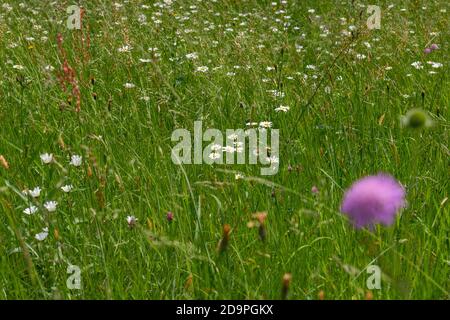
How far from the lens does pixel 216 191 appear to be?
6.48ft

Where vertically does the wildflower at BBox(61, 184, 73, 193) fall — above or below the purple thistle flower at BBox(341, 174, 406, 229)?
below

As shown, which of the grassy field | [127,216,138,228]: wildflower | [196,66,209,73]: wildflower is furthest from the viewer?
[196,66,209,73]: wildflower

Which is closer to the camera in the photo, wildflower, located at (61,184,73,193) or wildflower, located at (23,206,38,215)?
wildflower, located at (23,206,38,215)

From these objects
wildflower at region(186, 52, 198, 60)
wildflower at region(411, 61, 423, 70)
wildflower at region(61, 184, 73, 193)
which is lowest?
wildflower at region(61, 184, 73, 193)

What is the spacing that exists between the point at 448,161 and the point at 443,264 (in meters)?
0.65

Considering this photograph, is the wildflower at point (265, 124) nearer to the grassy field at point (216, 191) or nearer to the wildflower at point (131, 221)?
the grassy field at point (216, 191)

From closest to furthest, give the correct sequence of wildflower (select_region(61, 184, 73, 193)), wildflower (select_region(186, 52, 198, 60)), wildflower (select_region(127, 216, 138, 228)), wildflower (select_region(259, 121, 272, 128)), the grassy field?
the grassy field → wildflower (select_region(127, 216, 138, 228)) → wildflower (select_region(61, 184, 73, 193)) → wildflower (select_region(259, 121, 272, 128)) → wildflower (select_region(186, 52, 198, 60))

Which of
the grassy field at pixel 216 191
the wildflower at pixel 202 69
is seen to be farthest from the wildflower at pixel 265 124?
the wildflower at pixel 202 69

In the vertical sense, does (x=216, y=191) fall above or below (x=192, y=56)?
below

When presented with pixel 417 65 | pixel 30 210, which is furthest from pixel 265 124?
pixel 417 65

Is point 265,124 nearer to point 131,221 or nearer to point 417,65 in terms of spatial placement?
point 131,221

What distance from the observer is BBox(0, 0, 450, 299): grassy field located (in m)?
1.48

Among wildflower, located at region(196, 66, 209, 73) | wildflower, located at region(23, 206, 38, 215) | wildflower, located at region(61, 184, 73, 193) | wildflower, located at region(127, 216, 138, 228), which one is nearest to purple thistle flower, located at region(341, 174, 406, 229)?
wildflower, located at region(127, 216, 138, 228)

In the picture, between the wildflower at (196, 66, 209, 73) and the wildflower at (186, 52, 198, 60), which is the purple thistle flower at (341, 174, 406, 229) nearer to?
the wildflower at (196, 66, 209, 73)
